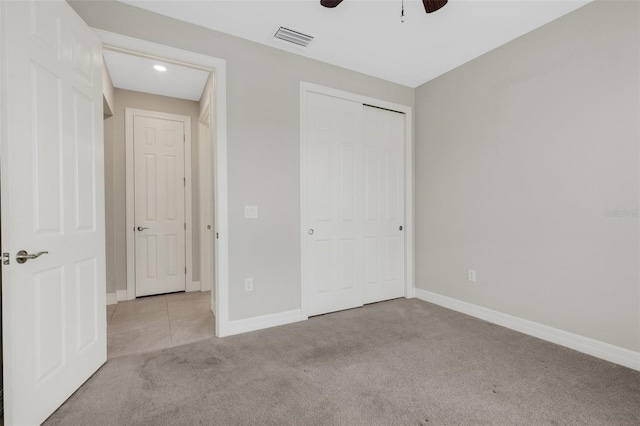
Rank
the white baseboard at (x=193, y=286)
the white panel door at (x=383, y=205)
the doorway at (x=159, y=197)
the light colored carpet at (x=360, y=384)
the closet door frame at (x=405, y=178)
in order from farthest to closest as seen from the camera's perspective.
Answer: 1. the white baseboard at (x=193, y=286)
2. the doorway at (x=159, y=197)
3. the white panel door at (x=383, y=205)
4. the closet door frame at (x=405, y=178)
5. the light colored carpet at (x=360, y=384)

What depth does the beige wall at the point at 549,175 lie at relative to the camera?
86.2 inches

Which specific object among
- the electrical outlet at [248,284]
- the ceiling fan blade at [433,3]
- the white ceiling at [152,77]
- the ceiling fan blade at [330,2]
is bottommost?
the electrical outlet at [248,284]

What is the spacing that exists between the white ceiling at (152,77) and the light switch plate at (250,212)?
1646mm

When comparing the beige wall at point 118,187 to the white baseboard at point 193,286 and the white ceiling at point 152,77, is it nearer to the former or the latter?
the white ceiling at point 152,77

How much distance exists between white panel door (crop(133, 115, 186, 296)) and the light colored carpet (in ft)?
6.50

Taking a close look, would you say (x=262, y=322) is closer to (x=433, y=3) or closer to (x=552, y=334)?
(x=552, y=334)

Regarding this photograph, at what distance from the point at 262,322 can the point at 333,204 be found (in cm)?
144

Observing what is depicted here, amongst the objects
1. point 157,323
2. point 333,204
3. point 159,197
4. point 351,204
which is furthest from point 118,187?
point 351,204

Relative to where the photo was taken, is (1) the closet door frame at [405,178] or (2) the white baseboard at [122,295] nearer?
(1) the closet door frame at [405,178]

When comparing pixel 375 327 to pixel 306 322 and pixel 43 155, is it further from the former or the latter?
pixel 43 155

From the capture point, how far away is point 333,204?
3.35 meters

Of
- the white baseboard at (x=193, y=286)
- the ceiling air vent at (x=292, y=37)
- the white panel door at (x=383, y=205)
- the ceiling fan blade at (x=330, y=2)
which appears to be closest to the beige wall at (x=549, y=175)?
the white panel door at (x=383, y=205)

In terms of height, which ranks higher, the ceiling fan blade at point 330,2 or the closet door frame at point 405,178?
the ceiling fan blade at point 330,2

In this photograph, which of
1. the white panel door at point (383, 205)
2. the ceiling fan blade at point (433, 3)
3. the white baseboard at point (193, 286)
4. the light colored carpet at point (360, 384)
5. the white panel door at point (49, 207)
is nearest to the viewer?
the white panel door at point (49, 207)
